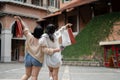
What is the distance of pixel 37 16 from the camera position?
46.9 m

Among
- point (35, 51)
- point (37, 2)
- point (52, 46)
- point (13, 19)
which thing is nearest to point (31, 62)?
point (35, 51)

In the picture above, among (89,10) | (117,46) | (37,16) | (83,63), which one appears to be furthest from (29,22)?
(117,46)

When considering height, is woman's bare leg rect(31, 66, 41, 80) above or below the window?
below

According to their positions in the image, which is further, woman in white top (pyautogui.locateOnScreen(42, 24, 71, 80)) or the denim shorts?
woman in white top (pyautogui.locateOnScreen(42, 24, 71, 80))

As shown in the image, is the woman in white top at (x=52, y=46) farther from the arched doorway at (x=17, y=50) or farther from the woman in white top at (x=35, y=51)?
the arched doorway at (x=17, y=50)

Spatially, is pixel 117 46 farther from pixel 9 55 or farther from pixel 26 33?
pixel 9 55

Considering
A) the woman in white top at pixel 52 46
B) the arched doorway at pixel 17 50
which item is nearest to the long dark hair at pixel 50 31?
the woman in white top at pixel 52 46

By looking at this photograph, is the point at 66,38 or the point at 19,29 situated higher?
the point at 19,29

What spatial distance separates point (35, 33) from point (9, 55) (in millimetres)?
33193

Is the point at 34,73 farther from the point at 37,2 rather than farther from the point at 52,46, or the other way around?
the point at 37,2

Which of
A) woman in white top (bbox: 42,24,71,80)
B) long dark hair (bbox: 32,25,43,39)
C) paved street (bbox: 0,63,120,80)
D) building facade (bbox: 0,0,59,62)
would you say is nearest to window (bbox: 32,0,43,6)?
building facade (bbox: 0,0,59,62)

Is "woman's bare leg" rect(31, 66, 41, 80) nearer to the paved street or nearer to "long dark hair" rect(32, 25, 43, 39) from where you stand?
"long dark hair" rect(32, 25, 43, 39)

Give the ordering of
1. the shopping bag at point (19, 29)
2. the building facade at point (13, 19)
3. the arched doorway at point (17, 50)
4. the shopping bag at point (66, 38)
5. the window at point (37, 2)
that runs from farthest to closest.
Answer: the window at point (37, 2) < the arched doorway at point (17, 50) < the building facade at point (13, 19) < the shopping bag at point (66, 38) < the shopping bag at point (19, 29)

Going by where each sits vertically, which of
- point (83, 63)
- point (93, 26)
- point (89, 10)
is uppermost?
point (89, 10)
